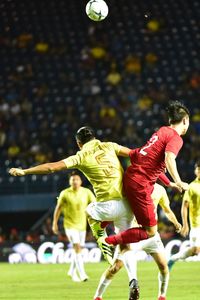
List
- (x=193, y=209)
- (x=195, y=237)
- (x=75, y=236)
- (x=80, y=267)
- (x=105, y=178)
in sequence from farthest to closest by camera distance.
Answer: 1. (x=75, y=236)
2. (x=193, y=209)
3. (x=80, y=267)
4. (x=195, y=237)
5. (x=105, y=178)

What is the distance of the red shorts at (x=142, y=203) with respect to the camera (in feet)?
31.6

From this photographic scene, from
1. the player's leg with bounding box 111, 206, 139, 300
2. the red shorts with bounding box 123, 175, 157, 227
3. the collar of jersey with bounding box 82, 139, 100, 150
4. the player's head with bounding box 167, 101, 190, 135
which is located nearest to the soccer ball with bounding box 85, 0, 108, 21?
the collar of jersey with bounding box 82, 139, 100, 150

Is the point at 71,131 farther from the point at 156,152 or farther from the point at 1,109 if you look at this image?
the point at 156,152

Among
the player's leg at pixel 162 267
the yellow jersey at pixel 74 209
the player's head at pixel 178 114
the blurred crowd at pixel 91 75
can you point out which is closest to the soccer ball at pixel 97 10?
the yellow jersey at pixel 74 209

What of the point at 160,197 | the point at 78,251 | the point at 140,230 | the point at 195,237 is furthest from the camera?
the point at 78,251

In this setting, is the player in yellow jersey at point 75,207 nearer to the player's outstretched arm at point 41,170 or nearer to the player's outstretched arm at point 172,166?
the player's outstretched arm at point 41,170

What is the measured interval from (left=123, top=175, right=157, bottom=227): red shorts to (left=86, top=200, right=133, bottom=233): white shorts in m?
0.24

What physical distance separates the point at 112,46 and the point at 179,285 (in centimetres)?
1732

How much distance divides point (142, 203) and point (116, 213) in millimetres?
443

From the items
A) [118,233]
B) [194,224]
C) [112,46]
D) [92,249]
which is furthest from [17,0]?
[118,233]

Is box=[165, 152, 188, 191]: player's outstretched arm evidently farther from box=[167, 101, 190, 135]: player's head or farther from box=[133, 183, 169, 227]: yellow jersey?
box=[133, 183, 169, 227]: yellow jersey

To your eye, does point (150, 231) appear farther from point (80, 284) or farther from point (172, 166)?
point (80, 284)

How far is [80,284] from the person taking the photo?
15.1 m

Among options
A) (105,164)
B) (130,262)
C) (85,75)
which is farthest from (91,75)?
(130,262)
